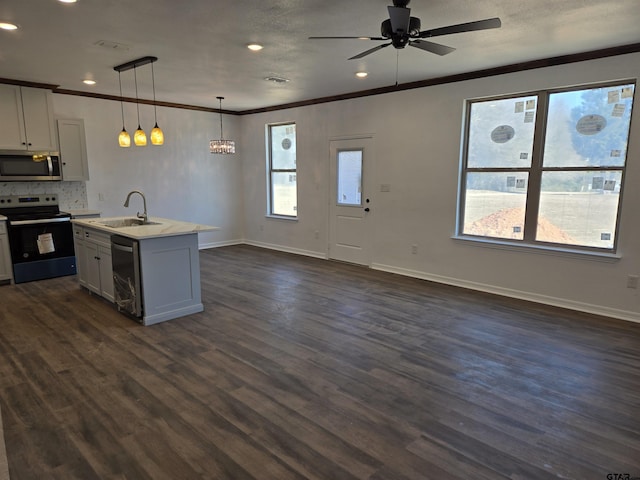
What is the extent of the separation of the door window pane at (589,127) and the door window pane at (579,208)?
15cm

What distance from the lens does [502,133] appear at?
4.77 m

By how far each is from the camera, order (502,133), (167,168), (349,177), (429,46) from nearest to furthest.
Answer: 1. (429,46)
2. (502,133)
3. (349,177)
4. (167,168)

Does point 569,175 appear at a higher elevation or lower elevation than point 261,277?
higher

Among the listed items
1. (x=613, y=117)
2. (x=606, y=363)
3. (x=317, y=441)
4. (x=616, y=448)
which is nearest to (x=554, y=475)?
(x=616, y=448)

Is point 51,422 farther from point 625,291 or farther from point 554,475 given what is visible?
point 625,291

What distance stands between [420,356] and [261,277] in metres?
2.92

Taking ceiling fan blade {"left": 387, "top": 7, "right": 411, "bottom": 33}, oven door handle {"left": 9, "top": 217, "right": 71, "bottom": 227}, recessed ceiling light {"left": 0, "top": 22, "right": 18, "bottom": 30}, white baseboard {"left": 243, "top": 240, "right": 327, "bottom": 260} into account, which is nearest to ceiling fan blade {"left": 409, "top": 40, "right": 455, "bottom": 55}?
ceiling fan blade {"left": 387, "top": 7, "right": 411, "bottom": 33}

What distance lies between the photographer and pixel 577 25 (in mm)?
3230

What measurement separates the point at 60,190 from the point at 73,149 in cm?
67

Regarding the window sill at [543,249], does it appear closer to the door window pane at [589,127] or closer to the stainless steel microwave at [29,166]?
the door window pane at [589,127]

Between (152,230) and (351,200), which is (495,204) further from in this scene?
(152,230)

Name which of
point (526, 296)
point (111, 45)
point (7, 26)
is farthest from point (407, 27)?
point (526, 296)

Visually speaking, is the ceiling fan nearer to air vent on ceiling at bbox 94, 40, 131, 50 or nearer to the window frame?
air vent on ceiling at bbox 94, 40, 131, 50

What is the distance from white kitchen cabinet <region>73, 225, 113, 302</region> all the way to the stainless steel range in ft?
2.02
